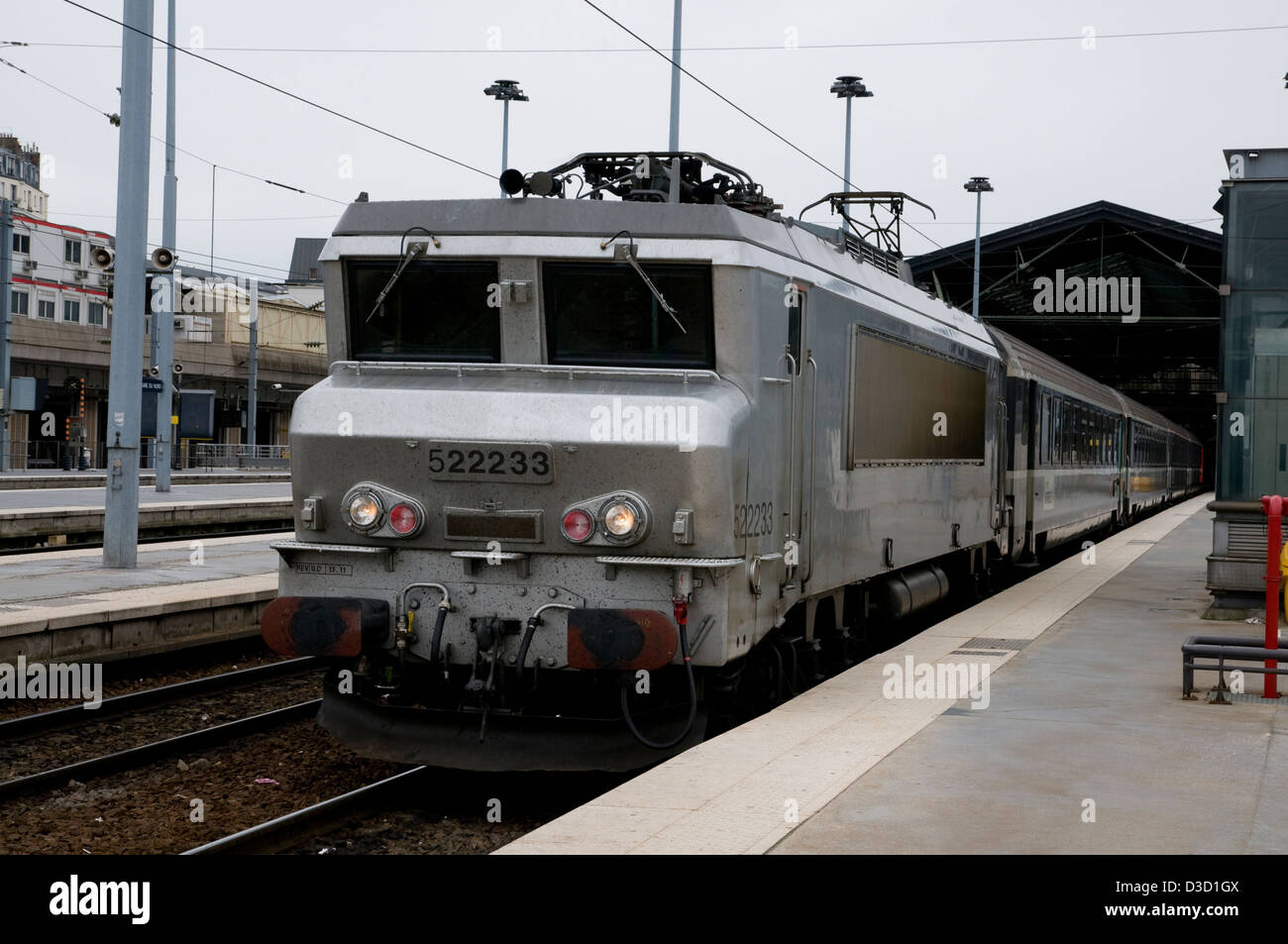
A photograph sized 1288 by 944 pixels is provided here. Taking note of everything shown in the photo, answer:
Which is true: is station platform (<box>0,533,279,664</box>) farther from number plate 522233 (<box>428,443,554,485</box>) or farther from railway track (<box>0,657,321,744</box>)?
number plate 522233 (<box>428,443,554,485</box>)

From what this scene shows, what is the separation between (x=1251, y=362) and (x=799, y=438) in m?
7.08

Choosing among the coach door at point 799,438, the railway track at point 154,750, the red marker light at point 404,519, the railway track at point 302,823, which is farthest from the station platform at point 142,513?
the coach door at point 799,438

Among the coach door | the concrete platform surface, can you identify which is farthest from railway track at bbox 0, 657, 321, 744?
the concrete platform surface

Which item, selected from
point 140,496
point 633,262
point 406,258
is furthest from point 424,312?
point 140,496

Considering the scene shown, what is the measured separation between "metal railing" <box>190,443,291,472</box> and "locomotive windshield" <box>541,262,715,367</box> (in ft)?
151

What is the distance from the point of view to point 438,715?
811 centimetres

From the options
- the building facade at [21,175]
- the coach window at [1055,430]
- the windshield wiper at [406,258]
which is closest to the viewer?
the windshield wiper at [406,258]

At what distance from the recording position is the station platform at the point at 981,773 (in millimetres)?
5949

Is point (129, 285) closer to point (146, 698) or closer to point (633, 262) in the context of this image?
point (146, 698)

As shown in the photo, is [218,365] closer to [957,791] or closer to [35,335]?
[35,335]

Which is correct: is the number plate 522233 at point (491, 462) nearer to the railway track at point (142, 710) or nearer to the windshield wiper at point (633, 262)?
the windshield wiper at point (633, 262)

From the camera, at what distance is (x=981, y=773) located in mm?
7199

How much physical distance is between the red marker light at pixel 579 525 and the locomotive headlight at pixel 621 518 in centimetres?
11
